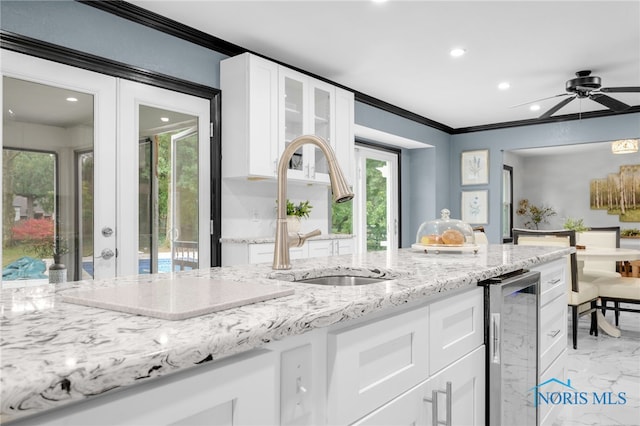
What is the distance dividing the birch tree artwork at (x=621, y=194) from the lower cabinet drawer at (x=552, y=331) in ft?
21.5

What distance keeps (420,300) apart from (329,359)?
1.23ft

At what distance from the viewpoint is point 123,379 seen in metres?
0.53

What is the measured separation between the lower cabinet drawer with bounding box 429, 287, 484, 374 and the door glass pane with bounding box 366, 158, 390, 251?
15.6 feet

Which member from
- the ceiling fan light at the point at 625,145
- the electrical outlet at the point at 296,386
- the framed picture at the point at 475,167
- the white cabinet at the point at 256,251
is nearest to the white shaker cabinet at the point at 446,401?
the electrical outlet at the point at 296,386

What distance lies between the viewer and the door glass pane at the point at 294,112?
383 cm

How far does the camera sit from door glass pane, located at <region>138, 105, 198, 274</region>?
3.10 m

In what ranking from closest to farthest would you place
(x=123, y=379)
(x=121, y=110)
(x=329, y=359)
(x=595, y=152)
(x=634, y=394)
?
(x=123, y=379) → (x=329, y=359) → (x=634, y=394) → (x=121, y=110) → (x=595, y=152)

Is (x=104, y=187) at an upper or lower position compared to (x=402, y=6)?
lower

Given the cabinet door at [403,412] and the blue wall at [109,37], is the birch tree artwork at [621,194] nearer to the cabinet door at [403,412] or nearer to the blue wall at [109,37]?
the blue wall at [109,37]

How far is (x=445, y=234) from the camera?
6.95 feet

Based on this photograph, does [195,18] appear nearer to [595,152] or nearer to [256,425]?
[256,425]

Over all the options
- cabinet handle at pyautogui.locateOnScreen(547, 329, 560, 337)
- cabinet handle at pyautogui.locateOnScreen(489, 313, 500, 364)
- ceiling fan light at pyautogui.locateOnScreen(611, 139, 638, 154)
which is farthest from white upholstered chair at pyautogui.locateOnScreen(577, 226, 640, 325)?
cabinet handle at pyautogui.locateOnScreen(489, 313, 500, 364)

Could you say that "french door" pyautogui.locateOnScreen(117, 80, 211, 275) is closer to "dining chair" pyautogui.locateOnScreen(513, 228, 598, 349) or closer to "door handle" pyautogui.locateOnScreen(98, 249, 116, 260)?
"door handle" pyautogui.locateOnScreen(98, 249, 116, 260)

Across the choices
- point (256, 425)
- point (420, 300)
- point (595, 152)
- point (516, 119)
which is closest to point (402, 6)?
point (420, 300)
